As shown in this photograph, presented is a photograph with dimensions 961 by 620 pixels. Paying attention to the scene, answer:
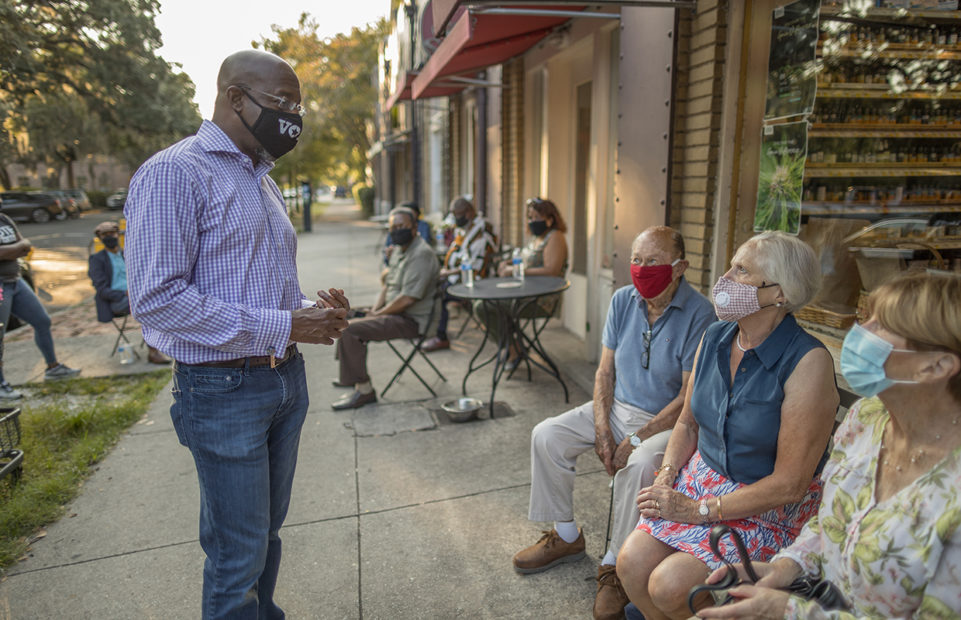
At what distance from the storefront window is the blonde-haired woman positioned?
1880 mm

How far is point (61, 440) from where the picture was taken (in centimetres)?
422

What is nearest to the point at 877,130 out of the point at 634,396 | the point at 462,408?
the point at 634,396

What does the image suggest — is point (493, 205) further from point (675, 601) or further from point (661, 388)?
point (675, 601)

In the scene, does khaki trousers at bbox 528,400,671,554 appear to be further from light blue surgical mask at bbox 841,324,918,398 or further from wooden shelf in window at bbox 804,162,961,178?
wooden shelf in window at bbox 804,162,961,178

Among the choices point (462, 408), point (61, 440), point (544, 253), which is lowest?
point (61, 440)

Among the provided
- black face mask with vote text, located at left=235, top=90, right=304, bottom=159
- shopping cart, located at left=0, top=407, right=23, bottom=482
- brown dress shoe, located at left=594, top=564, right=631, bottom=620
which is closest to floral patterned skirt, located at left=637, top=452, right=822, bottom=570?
brown dress shoe, located at left=594, top=564, right=631, bottom=620

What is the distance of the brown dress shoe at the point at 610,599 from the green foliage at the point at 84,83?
18.2 feet

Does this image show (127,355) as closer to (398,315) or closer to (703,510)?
(398,315)

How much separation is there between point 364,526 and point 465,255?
362cm

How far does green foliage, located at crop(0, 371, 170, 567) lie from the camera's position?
3.21 metres

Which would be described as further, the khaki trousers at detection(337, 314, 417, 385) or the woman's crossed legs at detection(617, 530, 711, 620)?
the khaki trousers at detection(337, 314, 417, 385)

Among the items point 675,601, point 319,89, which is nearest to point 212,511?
point 675,601

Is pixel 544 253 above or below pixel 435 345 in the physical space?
above

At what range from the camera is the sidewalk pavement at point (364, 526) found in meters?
2.57
